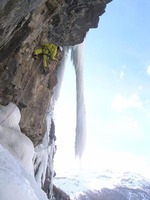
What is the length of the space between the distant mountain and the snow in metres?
30.6

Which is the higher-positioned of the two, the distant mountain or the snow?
the snow

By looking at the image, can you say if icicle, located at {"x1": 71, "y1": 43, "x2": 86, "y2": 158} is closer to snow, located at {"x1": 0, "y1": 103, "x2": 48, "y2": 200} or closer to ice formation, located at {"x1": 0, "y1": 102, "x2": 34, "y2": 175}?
snow, located at {"x1": 0, "y1": 103, "x2": 48, "y2": 200}

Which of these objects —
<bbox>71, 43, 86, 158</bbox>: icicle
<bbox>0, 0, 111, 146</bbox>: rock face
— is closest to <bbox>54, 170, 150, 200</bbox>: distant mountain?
<bbox>71, 43, 86, 158</bbox>: icicle

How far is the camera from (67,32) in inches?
323

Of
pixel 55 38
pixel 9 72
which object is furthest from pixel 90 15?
pixel 9 72

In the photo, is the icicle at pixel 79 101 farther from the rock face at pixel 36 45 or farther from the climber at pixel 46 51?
the climber at pixel 46 51

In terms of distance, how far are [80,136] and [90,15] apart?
491cm

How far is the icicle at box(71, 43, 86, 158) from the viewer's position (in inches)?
435

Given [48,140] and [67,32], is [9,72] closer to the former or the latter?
[67,32]

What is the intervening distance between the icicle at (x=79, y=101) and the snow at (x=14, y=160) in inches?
165

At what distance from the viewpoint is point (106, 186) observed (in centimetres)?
5334

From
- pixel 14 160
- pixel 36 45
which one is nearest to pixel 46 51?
pixel 36 45

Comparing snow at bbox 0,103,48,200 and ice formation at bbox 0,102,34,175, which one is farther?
ice formation at bbox 0,102,34,175

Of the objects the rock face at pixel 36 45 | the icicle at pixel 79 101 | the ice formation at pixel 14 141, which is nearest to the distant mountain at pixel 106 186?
the icicle at pixel 79 101
